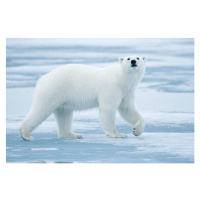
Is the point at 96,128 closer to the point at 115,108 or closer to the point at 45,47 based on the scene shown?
the point at 115,108

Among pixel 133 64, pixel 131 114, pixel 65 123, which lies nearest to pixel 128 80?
pixel 133 64

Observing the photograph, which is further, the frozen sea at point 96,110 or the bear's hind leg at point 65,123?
the bear's hind leg at point 65,123

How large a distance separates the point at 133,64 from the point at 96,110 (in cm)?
190

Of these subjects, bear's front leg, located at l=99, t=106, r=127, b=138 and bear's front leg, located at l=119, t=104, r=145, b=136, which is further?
bear's front leg, located at l=119, t=104, r=145, b=136

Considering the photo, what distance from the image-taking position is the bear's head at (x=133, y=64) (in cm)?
656

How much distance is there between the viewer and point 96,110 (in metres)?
8.17

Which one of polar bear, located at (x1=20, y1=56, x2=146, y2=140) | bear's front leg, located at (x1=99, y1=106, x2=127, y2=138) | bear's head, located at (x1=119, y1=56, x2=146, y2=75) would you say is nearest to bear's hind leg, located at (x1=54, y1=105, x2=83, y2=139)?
polar bear, located at (x1=20, y1=56, x2=146, y2=140)

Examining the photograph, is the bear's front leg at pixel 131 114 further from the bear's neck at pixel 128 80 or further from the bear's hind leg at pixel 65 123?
the bear's hind leg at pixel 65 123

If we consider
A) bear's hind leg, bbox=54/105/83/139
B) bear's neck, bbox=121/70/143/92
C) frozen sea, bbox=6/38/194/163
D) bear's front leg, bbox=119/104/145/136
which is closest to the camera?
frozen sea, bbox=6/38/194/163

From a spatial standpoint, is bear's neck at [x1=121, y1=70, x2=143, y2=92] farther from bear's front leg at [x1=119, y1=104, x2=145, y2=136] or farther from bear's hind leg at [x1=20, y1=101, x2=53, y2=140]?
bear's hind leg at [x1=20, y1=101, x2=53, y2=140]

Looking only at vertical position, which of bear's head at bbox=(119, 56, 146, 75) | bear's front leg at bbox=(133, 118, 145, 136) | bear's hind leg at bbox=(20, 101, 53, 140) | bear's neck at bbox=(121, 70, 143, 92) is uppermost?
bear's head at bbox=(119, 56, 146, 75)

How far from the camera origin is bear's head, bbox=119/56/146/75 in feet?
21.5

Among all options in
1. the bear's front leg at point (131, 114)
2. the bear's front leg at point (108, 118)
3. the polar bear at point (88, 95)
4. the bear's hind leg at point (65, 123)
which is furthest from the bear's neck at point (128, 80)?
the bear's hind leg at point (65, 123)

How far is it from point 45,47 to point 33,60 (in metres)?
0.38
